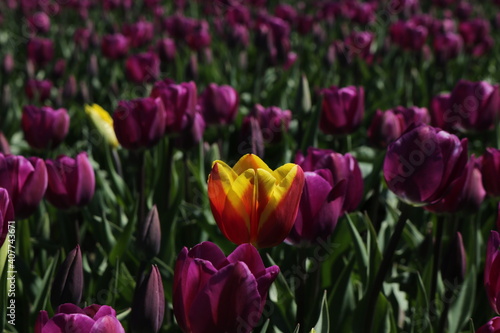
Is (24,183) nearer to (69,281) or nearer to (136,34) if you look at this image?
(69,281)

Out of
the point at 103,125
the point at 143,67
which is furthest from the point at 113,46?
the point at 103,125

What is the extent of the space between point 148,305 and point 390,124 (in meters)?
1.19

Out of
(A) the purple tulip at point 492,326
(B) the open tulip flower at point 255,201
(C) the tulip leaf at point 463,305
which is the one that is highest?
(B) the open tulip flower at point 255,201

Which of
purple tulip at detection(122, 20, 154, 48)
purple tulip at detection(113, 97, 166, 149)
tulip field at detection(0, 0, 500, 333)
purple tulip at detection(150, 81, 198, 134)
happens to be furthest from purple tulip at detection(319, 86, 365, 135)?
purple tulip at detection(122, 20, 154, 48)

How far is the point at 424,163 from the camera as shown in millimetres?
1134

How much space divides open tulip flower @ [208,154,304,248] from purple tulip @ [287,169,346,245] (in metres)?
0.19

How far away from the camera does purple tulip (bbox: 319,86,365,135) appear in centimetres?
217

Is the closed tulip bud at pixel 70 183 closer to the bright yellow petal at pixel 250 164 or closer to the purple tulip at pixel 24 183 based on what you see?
the purple tulip at pixel 24 183

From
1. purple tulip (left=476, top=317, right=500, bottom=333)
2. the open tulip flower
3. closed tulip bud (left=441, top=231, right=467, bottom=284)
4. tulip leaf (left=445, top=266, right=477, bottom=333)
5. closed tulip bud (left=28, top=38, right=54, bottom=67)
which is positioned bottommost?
closed tulip bud (left=28, top=38, right=54, bottom=67)

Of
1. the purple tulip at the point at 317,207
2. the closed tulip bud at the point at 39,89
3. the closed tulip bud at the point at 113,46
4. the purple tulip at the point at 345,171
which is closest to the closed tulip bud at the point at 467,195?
the purple tulip at the point at 345,171

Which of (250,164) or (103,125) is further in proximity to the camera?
(103,125)

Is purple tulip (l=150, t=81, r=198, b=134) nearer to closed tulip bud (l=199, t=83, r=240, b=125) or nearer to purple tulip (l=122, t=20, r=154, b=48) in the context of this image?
closed tulip bud (l=199, t=83, r=240, b=125)

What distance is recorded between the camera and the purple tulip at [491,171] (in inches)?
62.9

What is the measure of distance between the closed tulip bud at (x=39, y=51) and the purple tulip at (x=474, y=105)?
253 cm
